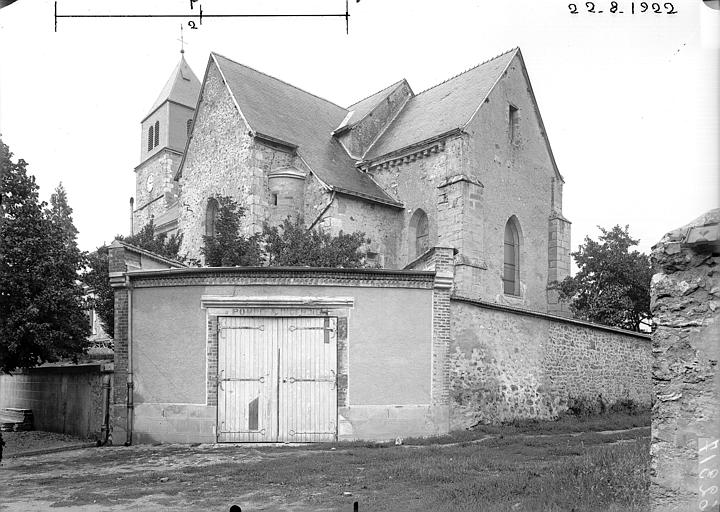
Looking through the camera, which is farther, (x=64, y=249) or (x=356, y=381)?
(x=64, y=249)

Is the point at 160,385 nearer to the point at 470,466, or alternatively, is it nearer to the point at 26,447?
the point at 26,447

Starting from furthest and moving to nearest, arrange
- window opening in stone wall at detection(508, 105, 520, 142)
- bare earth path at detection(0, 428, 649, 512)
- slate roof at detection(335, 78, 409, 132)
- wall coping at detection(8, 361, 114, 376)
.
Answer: slate roof at detection(335, 78, 409, 132) → window opening in stone wall at detection(508, 105, 520, 142) → wall coping at detection(8, 361, 114, 376) → bare earth path at detection(0, 428, 649, 512)

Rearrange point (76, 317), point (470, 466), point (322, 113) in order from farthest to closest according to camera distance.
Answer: point (322, 113) → point (76, 317) → point (470, 466)

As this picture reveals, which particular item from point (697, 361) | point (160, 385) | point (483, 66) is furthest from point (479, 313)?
point (483, 66)

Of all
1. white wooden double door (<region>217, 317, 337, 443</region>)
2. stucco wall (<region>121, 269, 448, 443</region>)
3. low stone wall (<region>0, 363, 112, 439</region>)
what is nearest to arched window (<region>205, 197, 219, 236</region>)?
low stone wall (<region>0, 363, 112, 439</region>)

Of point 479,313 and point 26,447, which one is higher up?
point 479,313

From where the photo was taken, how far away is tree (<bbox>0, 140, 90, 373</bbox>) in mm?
13641

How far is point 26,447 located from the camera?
44.7 feet

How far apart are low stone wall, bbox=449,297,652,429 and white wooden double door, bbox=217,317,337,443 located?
269 cm

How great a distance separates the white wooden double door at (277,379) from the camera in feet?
39.1

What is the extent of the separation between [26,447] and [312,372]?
21.8ft

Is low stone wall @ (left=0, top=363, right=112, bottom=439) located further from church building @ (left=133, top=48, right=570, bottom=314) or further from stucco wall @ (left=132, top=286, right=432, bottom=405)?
church building @ (left=133, top=48, right=570, bottom=314)

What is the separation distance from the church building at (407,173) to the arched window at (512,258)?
0.14 feet

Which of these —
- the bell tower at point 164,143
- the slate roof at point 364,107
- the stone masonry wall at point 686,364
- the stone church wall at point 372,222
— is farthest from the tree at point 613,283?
the bell tower at point 164,143
